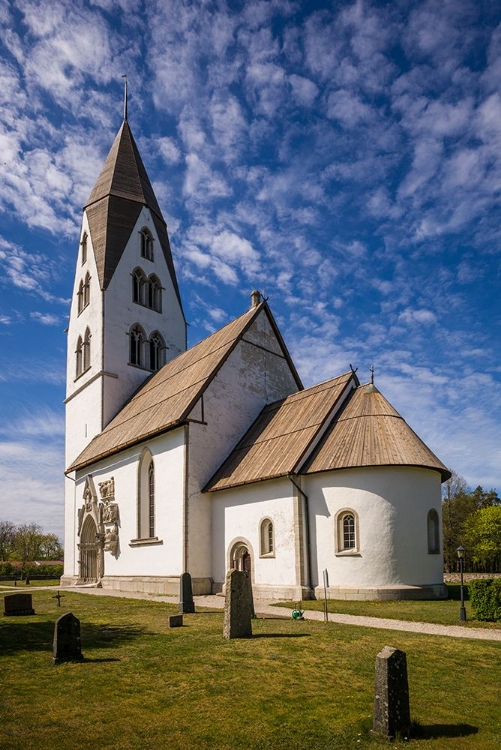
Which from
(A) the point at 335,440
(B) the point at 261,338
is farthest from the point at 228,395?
(A) the point at 335,440

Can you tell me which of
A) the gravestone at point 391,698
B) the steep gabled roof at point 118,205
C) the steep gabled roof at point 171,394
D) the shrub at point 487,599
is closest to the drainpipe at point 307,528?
the steep gabled roof at point 171,394

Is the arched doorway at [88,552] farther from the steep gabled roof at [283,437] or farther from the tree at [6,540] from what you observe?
the tree at [6,540]

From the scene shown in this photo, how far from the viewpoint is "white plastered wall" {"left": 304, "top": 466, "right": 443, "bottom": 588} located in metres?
20.3

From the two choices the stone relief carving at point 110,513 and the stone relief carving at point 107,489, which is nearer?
the stone relief carving at point 110,513

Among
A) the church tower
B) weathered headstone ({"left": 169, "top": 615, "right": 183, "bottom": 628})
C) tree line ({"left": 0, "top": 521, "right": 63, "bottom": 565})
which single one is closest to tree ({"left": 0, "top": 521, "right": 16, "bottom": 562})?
tree line ({"left": 0, "top": 521, "right": 63, "bottom": 565})

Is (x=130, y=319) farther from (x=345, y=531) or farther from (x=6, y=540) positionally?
(x=6, y=540)

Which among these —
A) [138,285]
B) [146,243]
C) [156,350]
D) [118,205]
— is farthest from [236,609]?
[118,205]

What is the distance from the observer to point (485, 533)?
5181cm

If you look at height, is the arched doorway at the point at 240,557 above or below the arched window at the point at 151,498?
below

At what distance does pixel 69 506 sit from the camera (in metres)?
38.1

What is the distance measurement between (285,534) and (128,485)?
10058mm

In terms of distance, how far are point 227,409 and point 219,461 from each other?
7.79ft

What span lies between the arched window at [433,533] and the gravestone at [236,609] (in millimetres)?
10685

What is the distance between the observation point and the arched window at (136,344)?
3797 centimetres
